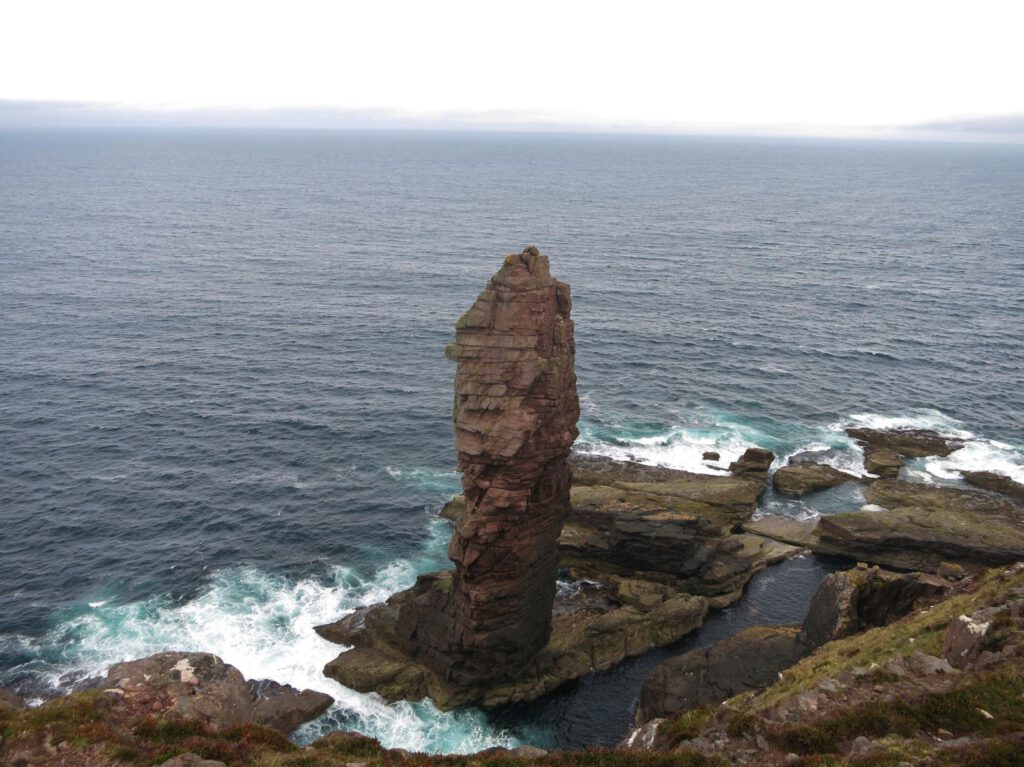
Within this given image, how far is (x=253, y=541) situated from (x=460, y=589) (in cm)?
2446

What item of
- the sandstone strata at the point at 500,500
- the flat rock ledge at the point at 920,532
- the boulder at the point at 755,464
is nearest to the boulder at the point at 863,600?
the flat rock ledge at the point at 920,532

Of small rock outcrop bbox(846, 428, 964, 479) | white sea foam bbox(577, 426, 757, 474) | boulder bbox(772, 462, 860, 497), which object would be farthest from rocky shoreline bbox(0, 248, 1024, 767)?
white sea foam bbox(577, 426, 757, 474)

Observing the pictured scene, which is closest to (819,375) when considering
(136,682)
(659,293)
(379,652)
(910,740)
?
(659,293)

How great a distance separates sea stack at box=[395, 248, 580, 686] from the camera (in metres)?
53.1

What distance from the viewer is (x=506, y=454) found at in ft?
174

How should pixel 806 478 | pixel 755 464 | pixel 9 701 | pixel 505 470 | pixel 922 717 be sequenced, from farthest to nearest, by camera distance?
pixel 806 478 < pixel 755 464 < pixel 505 470 < pixel 9 701 < pixel 922 717

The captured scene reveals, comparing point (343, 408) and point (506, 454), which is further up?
point (506, 454)

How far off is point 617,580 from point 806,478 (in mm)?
26599

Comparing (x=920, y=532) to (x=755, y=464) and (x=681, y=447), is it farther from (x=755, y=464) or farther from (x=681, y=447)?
(x=681, y=447)

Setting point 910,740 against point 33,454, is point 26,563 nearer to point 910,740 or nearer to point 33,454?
point 33,454

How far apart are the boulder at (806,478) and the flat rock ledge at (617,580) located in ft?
6.50

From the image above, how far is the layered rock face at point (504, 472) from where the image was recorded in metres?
53.1

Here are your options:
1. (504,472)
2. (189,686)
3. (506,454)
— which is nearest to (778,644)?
(504,472)

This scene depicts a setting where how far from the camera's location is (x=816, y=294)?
474ft
